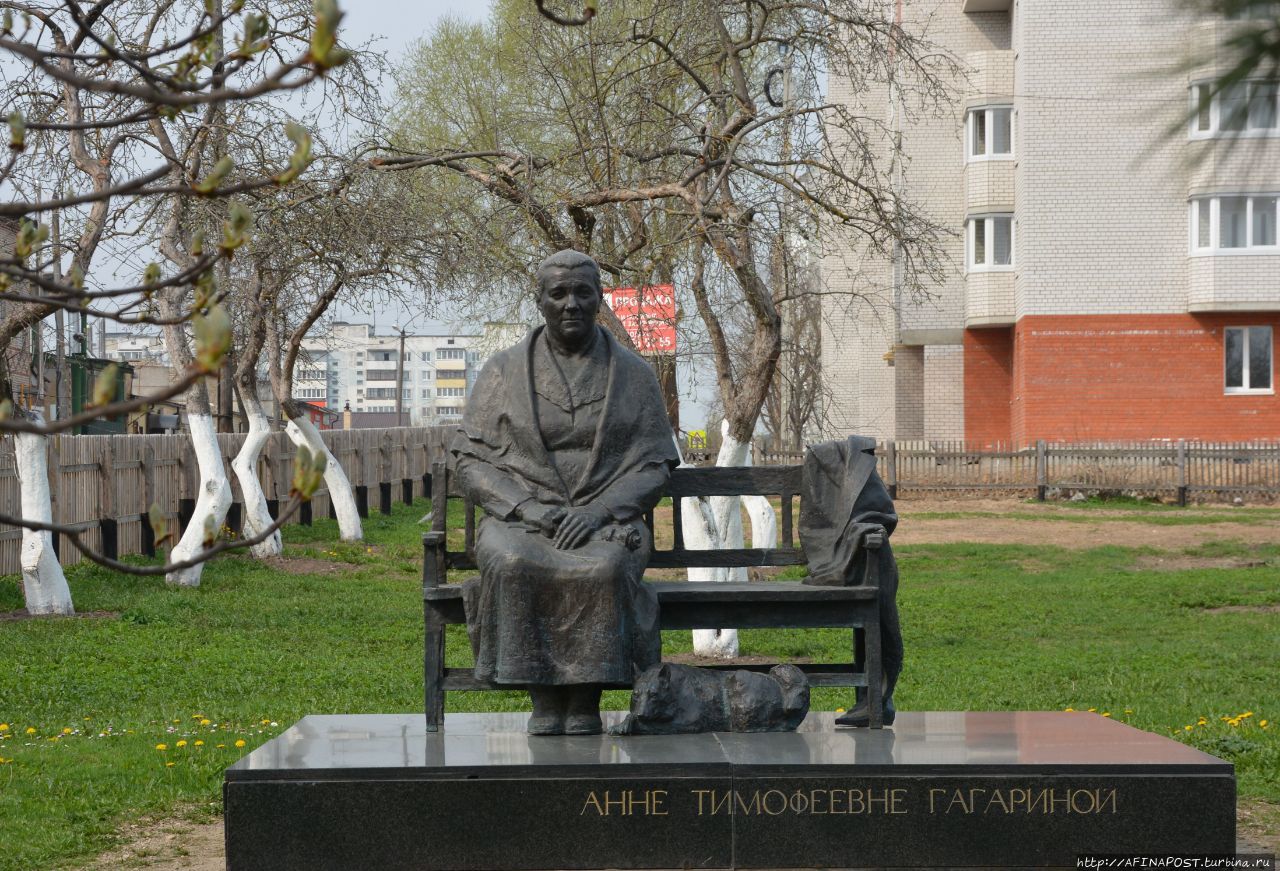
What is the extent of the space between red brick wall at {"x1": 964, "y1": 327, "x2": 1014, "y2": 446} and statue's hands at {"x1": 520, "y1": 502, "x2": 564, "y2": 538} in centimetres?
2993

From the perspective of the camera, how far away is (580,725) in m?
6.37

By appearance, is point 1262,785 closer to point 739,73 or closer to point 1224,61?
point 1224,61

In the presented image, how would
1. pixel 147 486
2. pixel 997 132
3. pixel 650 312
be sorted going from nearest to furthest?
pixel 650 312 → pixel 147 486 → pixel 997 132

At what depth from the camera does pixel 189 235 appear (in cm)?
1652

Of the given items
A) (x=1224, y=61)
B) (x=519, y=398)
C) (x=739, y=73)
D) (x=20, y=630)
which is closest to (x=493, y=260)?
(x=739, y=73)

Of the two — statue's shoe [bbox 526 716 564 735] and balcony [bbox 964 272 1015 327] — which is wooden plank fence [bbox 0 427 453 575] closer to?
statue's shoe [bbox 526 716 564 735]

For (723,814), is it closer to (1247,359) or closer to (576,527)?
(576,527)

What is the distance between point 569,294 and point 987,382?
3005cm

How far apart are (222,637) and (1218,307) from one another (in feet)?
75.0

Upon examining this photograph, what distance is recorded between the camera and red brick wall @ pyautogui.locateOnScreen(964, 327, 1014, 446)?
3544cm

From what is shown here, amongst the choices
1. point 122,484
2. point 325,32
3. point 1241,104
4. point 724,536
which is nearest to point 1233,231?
point 122,484

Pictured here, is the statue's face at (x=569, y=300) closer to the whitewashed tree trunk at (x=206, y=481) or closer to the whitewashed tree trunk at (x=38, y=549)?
the whitewashed tree trunk at (x=38, y=549)

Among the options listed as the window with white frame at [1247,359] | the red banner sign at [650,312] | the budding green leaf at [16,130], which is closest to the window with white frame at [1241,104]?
the budding green leaf at [16,130]

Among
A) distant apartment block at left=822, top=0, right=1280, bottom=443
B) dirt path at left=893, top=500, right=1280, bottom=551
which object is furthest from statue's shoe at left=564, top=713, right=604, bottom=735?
distant apartment block at left=822, top=0, right=1280, bottom=443
